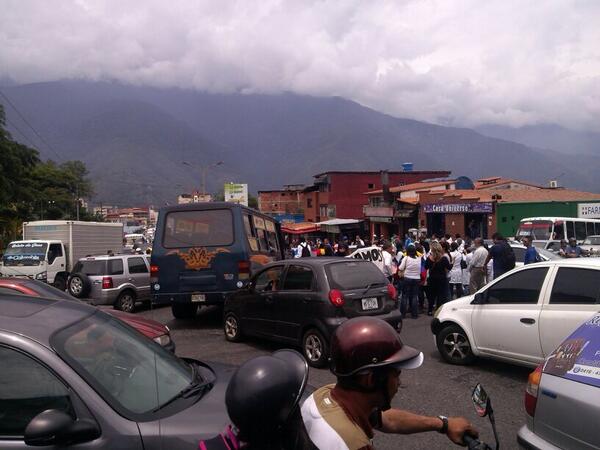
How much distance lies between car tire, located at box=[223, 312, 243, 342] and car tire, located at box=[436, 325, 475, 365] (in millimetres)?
3516

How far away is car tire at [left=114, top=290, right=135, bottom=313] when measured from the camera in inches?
543

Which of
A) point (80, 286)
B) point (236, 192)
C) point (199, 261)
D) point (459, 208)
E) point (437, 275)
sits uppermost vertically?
point (236, 192)

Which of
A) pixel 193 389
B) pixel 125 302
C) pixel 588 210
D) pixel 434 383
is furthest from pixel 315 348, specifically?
pixel 588 210

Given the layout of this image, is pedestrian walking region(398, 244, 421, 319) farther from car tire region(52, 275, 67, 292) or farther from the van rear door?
car tire region(52, 275, 67, 292)

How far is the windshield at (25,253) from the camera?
1869 cm

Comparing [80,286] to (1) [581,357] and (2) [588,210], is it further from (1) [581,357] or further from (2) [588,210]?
(2) [588,210]

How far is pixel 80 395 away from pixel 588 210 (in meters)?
38.5

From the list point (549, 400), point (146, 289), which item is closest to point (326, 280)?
point (549, 400)

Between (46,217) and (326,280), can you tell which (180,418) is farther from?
(46,217)

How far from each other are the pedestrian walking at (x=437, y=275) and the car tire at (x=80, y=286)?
8791 millimetres

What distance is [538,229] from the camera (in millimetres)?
24609

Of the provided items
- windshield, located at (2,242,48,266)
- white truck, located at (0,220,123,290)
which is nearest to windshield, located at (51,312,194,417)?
white truck, located at (0,220,123,290)

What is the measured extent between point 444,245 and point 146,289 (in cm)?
848

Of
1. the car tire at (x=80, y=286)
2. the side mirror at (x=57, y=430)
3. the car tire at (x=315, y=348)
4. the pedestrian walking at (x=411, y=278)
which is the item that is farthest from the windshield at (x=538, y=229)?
the side mirror at (x=57, y=430)
